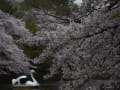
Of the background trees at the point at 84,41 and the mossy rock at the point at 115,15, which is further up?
the mossy rock at the point at 115,15

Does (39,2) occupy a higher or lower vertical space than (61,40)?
higher

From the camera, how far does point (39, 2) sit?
26.6ft

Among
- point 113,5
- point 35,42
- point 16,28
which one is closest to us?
point 113,5

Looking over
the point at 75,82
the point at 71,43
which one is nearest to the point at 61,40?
the point at 71,43

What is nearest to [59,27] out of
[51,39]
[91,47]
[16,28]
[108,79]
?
[51,39]

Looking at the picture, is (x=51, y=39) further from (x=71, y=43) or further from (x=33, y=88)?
(x=33, y=88)

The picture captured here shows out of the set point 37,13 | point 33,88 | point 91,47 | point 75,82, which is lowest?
point 33,88

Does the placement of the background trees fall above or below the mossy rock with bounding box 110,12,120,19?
below

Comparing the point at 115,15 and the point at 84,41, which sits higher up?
the point at 115,15

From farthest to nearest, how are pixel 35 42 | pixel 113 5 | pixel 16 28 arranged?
pixel 16 28
pixel 35 42
pixel 113 5

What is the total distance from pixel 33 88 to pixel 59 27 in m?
14.1

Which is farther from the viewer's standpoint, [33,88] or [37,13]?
[33,88]

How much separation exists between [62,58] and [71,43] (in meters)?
0.35

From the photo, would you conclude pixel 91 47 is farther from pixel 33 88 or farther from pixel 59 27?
pixel 33 88
